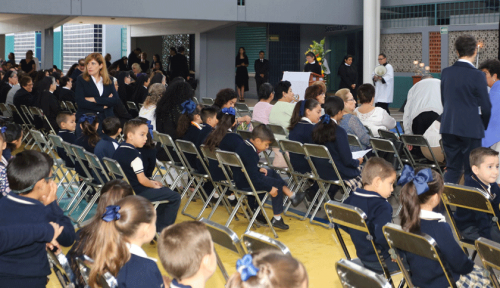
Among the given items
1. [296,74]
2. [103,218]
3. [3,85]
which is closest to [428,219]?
[103,218]

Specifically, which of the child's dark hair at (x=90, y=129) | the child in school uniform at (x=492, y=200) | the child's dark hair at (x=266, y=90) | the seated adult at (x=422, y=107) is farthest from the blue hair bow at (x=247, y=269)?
the child's dark hair at (x=266, y=90)

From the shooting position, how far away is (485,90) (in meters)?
5.01

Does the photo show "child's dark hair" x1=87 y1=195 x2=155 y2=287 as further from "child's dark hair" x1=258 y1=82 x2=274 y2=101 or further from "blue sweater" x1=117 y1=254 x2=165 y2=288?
"child's dark hair" x1=258 y1=82 x2=274 y2=101

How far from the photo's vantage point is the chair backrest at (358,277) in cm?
218

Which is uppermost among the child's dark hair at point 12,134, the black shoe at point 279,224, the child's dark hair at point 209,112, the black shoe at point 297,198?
the child's dark hair at point 209,112

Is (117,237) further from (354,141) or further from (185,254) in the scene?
(354,141)

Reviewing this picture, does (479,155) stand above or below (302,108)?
below

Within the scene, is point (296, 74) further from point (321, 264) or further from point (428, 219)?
point (428, 219)

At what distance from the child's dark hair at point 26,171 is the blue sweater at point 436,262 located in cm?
189

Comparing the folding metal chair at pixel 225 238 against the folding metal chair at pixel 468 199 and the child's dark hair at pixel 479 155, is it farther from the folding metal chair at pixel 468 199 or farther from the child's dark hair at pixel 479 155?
the child's dark hair at pixel 479 155

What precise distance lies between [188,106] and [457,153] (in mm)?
2575

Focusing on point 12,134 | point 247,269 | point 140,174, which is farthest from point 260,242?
point 12,134

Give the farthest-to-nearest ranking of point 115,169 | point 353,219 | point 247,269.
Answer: point 115,169 < point 353,219 < point 247,269

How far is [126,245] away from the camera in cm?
263
